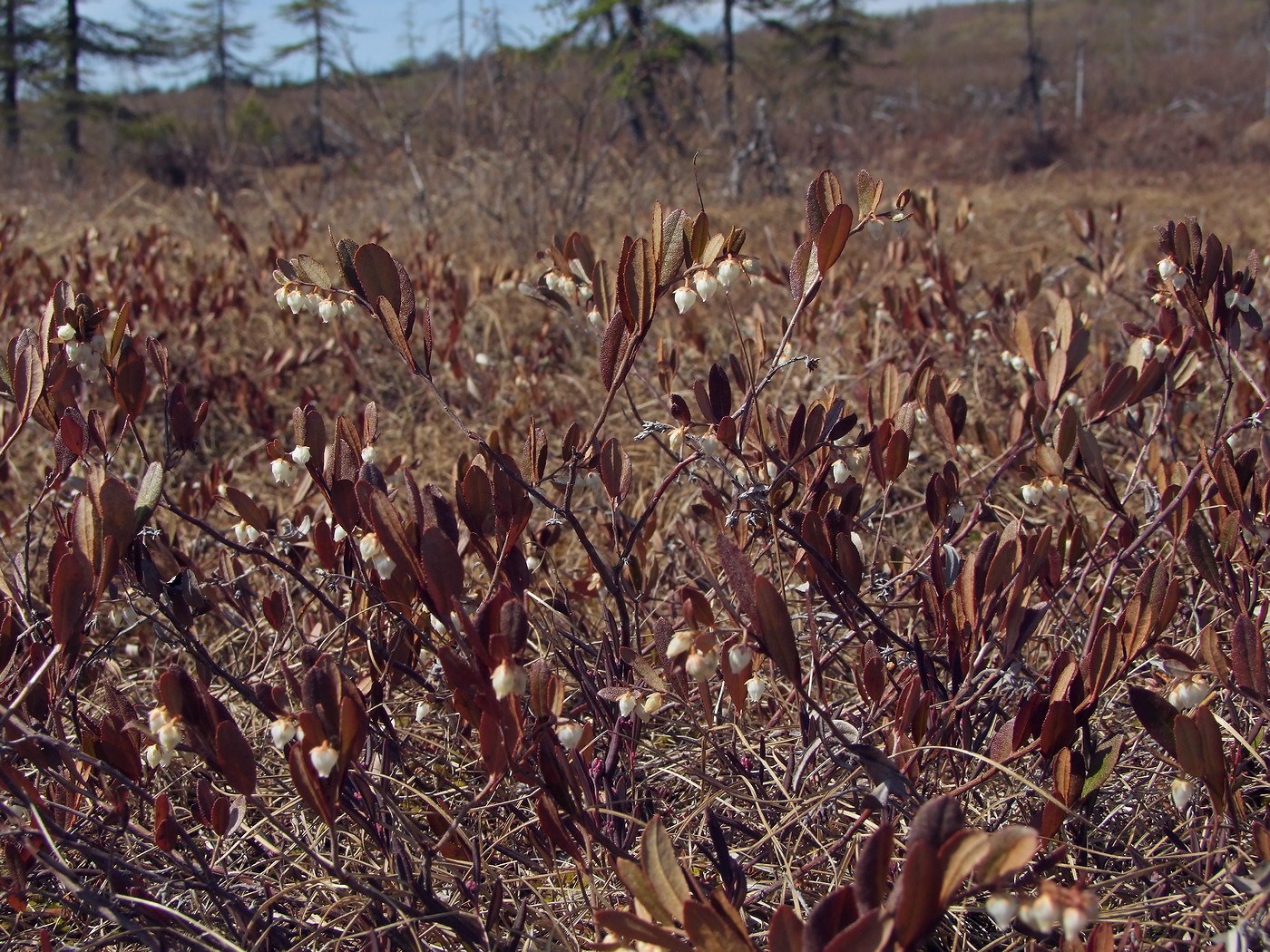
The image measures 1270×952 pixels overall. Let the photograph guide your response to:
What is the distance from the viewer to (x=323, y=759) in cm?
92

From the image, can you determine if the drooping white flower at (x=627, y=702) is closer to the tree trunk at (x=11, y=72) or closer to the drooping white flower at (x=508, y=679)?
the drooping white flower at (x=508, y=679)

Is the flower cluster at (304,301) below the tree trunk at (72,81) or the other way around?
below

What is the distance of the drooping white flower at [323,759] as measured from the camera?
922 millimetres

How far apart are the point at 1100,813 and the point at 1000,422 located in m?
1.94

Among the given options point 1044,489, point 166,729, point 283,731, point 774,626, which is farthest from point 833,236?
point 166,729

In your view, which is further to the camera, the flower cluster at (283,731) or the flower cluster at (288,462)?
the flower cluster at (288,462)

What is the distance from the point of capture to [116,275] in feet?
13.1

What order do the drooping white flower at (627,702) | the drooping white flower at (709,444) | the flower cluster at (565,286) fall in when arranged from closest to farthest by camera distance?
the drooping white flower at (627,702)
the drooping white flower at (709,444)
the flower cluster at (565,286)

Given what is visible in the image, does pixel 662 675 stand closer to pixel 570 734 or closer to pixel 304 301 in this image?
pixel 570 734

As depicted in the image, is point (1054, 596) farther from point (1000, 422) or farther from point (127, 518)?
point (1000, 422)

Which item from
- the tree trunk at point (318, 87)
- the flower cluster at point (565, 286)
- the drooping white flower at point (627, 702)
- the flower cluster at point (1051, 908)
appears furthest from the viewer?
the tree trunk at point (318, 87)

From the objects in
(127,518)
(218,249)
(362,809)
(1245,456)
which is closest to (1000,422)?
(1245,456)

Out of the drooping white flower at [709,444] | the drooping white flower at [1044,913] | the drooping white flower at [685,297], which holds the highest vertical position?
the drooping white flower at [685,297]

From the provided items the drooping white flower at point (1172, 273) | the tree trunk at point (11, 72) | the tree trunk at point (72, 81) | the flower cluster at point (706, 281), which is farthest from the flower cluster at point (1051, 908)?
the tree trunk at point (11, 72)
